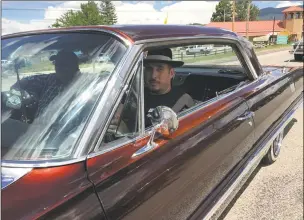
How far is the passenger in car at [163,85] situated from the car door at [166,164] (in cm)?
22

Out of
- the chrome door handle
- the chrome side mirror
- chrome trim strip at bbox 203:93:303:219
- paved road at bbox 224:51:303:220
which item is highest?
the chrome side mirror

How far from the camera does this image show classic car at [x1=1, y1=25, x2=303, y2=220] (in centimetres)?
149

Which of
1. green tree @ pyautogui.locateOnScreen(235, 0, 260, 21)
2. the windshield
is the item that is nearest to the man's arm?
the windshield

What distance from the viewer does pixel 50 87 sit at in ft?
6.42

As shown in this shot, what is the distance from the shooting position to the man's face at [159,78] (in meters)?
2.67

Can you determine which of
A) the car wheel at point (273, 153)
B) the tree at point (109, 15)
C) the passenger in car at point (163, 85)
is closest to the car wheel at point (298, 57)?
the tree at point (109, 15)

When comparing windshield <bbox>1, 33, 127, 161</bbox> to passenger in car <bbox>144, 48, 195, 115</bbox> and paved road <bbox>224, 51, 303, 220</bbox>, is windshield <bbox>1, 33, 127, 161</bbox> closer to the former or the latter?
passenger in car <bbox>144, 48, 195, 115</bbox>

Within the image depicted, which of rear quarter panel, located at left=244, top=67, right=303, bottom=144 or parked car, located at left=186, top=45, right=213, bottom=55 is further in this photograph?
rear quarter panel, located at left=244, top=67, right=303, bottom=144

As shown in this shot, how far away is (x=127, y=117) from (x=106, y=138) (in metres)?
0.20

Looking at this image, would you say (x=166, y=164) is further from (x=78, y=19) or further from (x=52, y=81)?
(x=78, y=19)

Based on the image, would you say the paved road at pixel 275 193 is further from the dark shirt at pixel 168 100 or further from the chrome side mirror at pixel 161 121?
the chrome side mirror at pixel 161 121

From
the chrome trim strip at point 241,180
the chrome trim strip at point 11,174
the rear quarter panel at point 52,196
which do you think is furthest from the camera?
the chrome trim strip at point 241,180

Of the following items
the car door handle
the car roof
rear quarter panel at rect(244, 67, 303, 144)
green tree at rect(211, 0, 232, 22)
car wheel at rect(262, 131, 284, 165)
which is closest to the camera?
the car roof

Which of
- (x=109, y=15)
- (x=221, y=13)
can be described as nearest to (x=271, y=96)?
(x=109, y=15)
